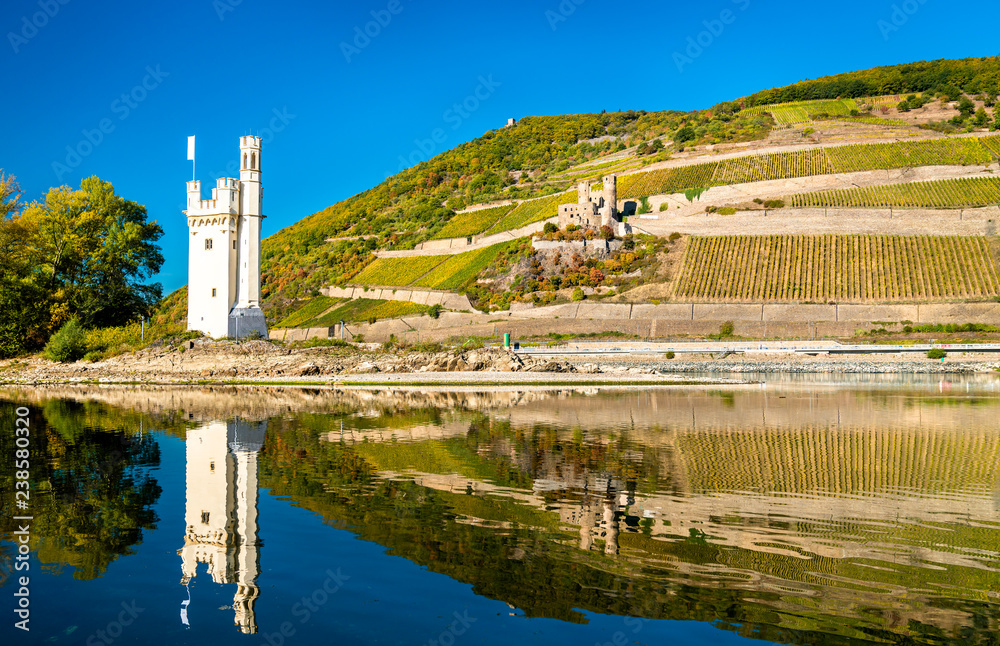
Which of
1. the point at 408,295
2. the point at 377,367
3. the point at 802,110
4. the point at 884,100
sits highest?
the point at 884,100

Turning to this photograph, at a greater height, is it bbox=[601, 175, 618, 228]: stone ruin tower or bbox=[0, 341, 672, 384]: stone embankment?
bbox=[601, 175, 618, 228]: stone ruin tower

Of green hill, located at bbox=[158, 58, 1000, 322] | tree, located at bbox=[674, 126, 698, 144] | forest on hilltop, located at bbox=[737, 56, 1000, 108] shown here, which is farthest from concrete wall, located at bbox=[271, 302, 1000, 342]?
forest on hilltop, located at bbox=[737, 56, 1000, 108]

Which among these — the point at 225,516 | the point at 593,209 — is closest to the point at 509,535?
the point at 225,516

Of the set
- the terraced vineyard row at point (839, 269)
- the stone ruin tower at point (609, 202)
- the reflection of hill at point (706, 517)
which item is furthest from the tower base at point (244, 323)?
the stone ruin tower at point (609, 202)

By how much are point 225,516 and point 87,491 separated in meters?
3.10

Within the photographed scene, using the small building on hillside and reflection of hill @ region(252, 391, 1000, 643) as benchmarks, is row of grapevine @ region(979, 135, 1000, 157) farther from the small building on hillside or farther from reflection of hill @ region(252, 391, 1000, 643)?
reflection of hill @ region(252, 391, 1000, 643)

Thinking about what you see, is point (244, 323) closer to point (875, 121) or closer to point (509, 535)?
point (509, 535)

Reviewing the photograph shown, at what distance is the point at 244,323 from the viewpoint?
48562mm

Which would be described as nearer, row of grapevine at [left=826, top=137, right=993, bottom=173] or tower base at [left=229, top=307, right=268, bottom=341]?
tower base at [left=229, top=307, right=268, bottom=341]

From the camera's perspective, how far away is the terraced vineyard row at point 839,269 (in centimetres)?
6328

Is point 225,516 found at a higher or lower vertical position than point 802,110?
lower

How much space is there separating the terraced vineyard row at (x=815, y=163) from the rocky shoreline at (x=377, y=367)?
126 feet

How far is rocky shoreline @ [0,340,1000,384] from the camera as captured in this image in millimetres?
43656

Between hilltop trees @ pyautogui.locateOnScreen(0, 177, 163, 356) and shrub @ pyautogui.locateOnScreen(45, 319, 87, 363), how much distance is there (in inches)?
102
